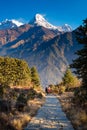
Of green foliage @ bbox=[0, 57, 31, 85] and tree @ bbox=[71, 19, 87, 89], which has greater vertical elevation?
green foliage @ bbox=[0, 57, 31, 85]

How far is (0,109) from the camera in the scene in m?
23.1

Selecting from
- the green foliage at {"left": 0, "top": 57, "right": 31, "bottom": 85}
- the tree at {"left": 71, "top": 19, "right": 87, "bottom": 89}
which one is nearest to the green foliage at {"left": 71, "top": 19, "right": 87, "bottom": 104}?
the tree at {"left": 71, "top": 19, "right": 87, "bottom": 89}

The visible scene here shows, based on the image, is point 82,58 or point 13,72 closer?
point 82,58

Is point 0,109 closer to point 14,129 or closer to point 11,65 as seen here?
point 14,129

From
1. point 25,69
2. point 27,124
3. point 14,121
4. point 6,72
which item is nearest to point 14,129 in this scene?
point 14,121

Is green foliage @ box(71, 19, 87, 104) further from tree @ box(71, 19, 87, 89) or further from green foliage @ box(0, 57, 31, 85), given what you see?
green foliage @ box(0, 57, 31, 85)

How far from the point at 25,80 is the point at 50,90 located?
9624 mm

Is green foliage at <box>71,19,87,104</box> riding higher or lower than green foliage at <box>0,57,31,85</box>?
lower

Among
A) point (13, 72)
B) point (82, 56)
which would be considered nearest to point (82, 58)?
point (82, 56)

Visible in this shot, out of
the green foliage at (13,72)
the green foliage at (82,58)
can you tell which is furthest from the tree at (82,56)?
the green foliage at (13,72)

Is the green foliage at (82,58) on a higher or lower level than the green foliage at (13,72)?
lower

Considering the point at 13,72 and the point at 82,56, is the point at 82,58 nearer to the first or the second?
the point at 82,56

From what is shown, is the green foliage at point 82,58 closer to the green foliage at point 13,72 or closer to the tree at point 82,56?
the tree at point 82,56

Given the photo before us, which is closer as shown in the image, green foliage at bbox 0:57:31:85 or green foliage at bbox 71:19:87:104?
green foliage at bbox 71:19:87:104
